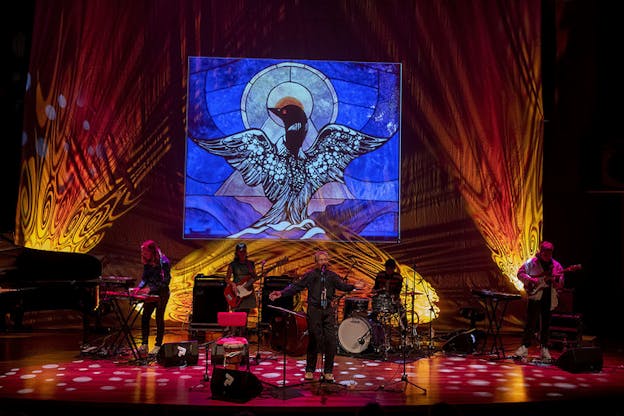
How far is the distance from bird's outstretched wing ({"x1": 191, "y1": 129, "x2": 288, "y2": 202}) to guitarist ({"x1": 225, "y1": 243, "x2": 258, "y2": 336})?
7.97 ft

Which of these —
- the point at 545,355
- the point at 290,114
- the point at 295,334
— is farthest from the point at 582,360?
Answer: the point at 290,114

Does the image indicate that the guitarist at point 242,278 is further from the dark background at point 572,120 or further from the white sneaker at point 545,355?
the dark background at point 572,120

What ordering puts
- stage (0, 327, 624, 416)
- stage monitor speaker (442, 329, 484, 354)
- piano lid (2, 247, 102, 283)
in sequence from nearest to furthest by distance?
stage (0, 327, 624, 416)
piano lid (2, 247, 102, 283)
stage monitor speaker (442, 329, 484, 354)

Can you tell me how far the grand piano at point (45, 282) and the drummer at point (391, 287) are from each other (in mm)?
3993

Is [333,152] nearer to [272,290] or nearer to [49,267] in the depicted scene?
[272,290]

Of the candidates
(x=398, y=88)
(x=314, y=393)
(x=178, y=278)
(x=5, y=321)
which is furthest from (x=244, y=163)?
(x=314, y=393)

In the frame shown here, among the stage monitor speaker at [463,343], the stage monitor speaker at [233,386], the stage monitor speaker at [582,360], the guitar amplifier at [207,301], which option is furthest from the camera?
the guitar amplifier at [207,301]

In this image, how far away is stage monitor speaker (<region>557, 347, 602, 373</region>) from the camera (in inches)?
319

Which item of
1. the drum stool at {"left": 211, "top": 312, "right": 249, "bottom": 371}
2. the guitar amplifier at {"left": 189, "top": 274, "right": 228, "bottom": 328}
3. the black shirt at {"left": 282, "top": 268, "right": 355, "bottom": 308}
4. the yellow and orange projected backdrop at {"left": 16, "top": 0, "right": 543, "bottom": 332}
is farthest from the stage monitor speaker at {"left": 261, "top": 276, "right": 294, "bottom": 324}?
the black shirt at {"left": 282, "top": 268, "right": 355, "bottom": 308}

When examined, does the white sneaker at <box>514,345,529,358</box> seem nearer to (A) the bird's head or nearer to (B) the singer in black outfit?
(B) the singer in black outfit

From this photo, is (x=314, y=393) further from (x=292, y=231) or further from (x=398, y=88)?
(x=398, y=88)

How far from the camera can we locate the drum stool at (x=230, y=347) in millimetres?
7617

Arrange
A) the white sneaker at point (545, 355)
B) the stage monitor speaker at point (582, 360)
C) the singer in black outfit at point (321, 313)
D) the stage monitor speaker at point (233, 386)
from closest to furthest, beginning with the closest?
the stage monitor speaker at point (233, 386)
the singer in black outfit at point (321, 313)
the stage monitor speaker at point (582, 360)
the white sneaker at point (545, 355)

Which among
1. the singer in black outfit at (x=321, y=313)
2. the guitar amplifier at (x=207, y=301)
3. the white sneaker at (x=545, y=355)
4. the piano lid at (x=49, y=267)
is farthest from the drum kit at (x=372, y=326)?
the piano lid at (x=49, y=267)
